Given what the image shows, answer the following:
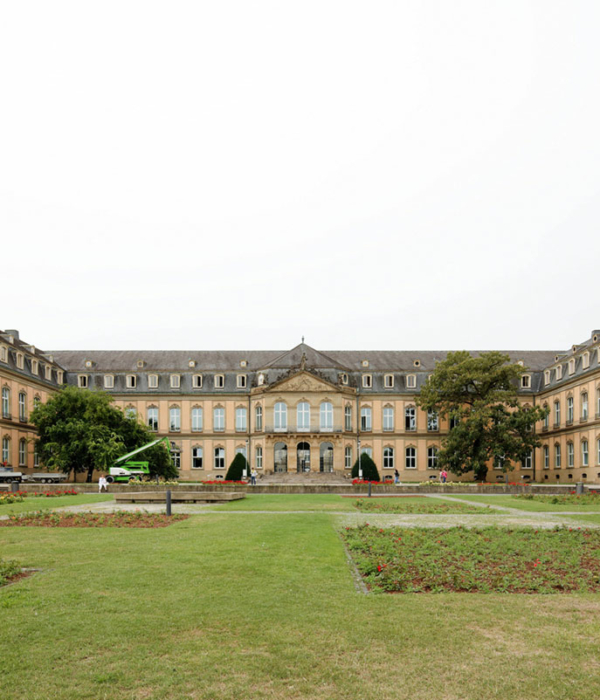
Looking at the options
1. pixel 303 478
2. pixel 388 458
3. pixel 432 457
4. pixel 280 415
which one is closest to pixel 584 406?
pixel 432 457

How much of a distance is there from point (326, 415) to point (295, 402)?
3.27 m

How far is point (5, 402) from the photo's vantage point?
175 feet

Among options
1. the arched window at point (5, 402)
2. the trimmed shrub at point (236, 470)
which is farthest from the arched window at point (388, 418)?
the arched window at point (5, 402)

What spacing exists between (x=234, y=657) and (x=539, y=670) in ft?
10.3

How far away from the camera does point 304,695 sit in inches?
243

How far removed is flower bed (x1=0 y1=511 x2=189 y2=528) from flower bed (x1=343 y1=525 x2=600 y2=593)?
6.67 meters

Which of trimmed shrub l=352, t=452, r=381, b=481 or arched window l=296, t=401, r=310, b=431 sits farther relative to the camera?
arched window l=296, t=401, r=310, b=431

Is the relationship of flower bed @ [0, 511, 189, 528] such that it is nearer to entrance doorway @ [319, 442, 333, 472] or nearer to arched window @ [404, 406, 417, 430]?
entrance doorway @ [319, 442, 333, 472]

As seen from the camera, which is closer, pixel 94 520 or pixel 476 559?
pixel 476 559

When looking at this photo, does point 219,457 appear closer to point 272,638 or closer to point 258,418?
point 258,418

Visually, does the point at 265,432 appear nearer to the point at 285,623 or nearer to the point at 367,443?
the point at 367,443

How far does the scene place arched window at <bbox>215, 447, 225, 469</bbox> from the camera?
68.1m

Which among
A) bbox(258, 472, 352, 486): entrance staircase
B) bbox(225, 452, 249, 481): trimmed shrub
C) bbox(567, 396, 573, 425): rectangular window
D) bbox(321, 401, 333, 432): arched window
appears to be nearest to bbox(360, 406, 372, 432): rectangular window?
bbox(321, 401, 333, 432): arched window

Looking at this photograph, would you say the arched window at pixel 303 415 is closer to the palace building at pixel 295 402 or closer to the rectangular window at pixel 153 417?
the palace building at pixel 295 402
